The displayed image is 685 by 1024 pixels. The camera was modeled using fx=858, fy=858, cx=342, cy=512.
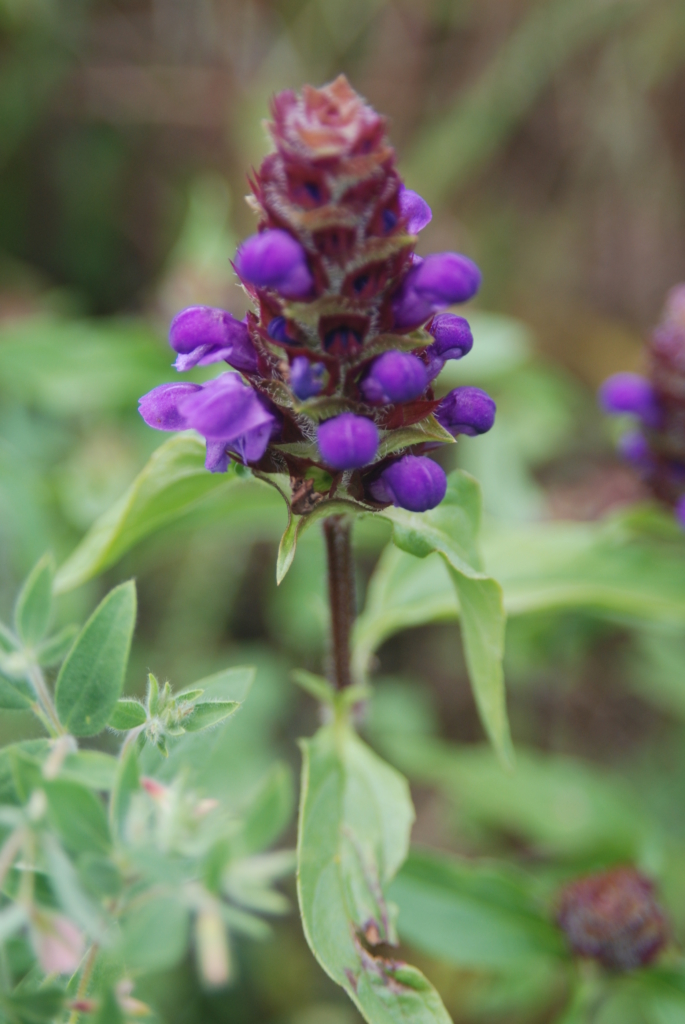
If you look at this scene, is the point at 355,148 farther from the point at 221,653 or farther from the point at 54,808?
the point at 221,653

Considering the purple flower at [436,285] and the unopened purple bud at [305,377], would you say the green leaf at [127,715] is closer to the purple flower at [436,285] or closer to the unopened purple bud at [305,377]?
the unopened purple bud at [305,377]

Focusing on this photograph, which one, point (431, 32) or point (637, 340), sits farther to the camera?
point (431, 32)

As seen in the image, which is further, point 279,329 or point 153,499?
point 153,499

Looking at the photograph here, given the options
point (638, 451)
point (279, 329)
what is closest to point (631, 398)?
point (638, 451)

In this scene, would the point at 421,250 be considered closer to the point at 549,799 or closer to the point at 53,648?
the point at 549,799

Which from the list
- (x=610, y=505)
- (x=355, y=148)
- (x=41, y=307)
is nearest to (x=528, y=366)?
(x=610, y=505)
